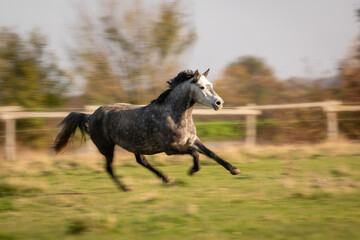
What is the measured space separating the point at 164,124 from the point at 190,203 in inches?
55.5

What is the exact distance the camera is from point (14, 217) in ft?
17.2

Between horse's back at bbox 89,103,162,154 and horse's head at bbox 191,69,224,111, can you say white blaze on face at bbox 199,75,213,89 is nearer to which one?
horse's head at bbox 191,69,224,111

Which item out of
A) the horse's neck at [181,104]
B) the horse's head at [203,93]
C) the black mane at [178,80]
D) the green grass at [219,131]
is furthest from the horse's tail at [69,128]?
the green grass at [219,131]

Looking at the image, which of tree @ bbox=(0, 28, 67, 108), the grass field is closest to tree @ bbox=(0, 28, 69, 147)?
tree @ bbox=(0, 28, 67, 108)

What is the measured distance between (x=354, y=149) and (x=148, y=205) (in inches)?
272

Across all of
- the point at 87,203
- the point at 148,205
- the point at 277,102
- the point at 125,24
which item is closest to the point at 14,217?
the point at 87,203

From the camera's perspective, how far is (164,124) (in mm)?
6605

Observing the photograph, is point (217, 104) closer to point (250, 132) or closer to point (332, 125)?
point (250, 132)

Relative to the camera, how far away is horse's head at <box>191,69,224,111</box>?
6312 millimetres

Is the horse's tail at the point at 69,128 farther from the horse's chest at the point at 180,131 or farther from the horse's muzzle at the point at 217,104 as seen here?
the horse's muzzle at the point at 217,104

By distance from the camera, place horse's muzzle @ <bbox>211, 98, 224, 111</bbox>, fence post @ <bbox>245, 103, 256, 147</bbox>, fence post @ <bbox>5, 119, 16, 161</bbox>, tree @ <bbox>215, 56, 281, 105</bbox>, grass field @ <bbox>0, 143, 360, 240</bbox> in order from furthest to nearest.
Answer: tree @ <bbox>215, 56, 281, 105</bbox> → fence post @ <bbox>245, 103, 256, 147</bbox> → fence post @ <bbox>5, 119, 16, 161</bbox> → horse's muzzle @ <bbox>211, 98, 224, 111</bbox> → grass field @ <bbox>0, 143, 360, 240</bbox>

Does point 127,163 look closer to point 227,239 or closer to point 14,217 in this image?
point 14,217

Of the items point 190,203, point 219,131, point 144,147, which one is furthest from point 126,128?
point 219,131

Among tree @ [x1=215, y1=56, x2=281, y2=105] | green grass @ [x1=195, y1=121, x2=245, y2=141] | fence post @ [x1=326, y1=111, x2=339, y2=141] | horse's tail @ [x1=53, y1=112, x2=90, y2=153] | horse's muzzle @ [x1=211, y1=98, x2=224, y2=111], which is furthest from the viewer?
tree @ [x1=215, y1=56, x2=281, y2=105]
